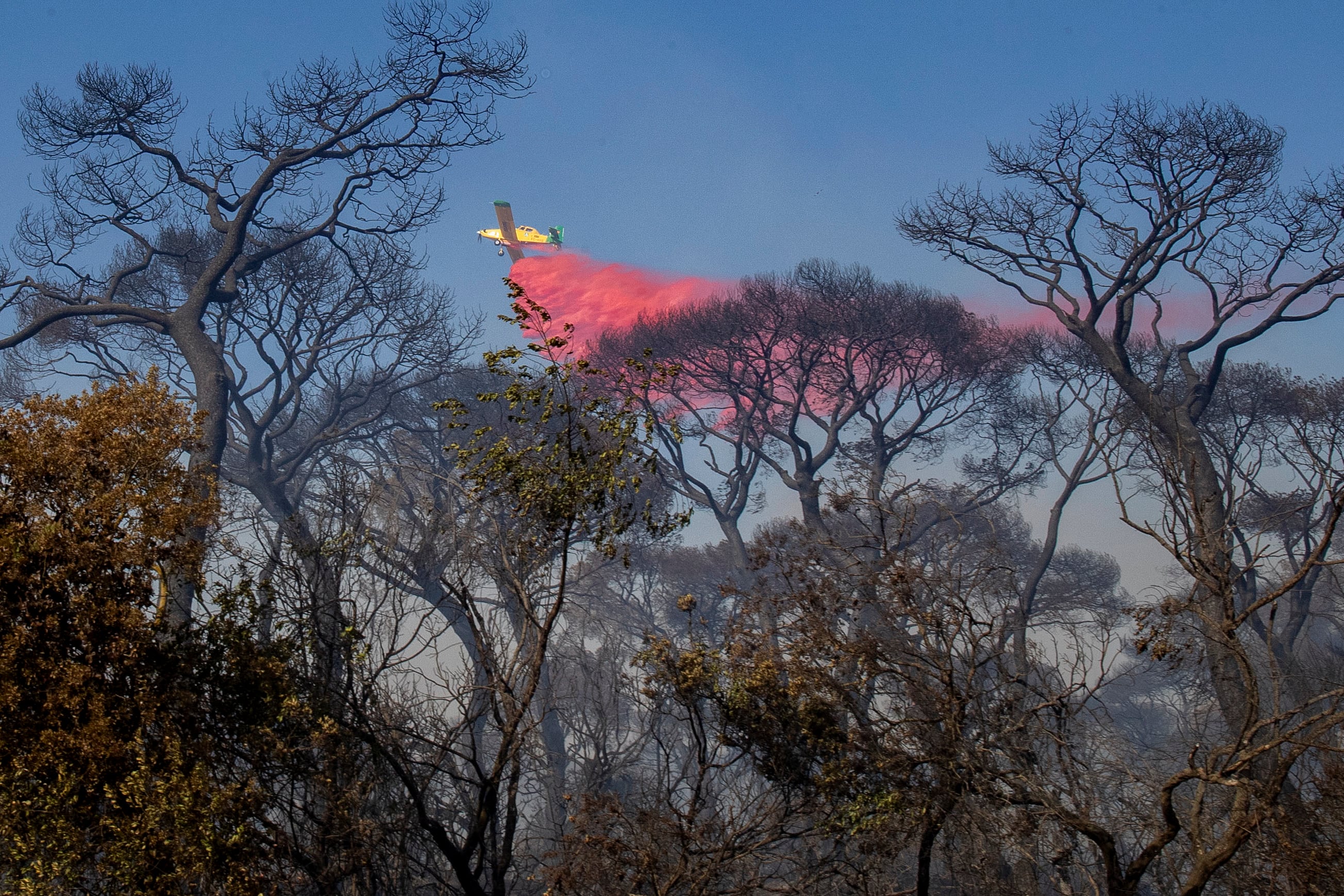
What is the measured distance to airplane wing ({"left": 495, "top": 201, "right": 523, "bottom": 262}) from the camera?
29.1 metres

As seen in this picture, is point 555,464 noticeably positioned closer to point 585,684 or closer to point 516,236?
point 585,684

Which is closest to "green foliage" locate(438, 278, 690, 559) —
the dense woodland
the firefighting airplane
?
the dense woodland

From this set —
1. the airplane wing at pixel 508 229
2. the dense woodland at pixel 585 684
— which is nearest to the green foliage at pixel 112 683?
the dense woodland at pixel 585 684

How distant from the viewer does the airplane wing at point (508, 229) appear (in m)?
29.1

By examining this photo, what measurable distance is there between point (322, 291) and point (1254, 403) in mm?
22368

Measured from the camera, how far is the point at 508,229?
29438mm

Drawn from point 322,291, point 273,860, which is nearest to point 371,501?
point 273,860

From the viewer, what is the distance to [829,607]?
1067 centimetres

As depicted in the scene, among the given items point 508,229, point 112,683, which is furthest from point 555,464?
point 508,229

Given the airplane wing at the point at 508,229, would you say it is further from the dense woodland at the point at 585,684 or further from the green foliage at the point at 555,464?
the green foliage at the point at 555,464

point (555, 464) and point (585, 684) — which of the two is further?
point (585, 684)

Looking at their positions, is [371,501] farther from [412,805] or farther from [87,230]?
[87,230]

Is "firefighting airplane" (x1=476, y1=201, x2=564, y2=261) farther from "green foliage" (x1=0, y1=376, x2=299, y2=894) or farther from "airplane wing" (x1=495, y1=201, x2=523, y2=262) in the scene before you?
"green foliage" (x1=0, y1=376, x2=299, y2=894)

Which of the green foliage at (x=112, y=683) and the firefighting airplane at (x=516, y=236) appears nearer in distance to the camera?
the green foliage at (x=112, y=683)
